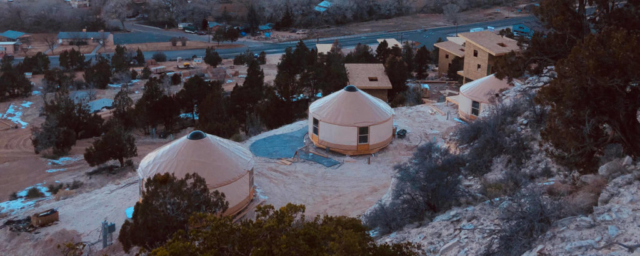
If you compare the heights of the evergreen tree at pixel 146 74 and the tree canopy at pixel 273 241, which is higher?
the tree canopy at pixel 273 241

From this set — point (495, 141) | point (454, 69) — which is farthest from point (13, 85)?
point (495, 141)

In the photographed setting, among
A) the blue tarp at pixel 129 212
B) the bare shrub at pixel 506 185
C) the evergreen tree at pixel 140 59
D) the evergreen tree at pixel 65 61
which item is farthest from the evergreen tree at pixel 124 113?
the bare shrub at pixel 506 185

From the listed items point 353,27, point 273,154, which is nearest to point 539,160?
point 273,154

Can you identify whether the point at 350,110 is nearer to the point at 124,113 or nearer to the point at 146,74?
the point at 124,113

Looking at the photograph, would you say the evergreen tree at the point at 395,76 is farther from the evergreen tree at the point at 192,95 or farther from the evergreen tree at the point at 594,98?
the evergreen tree at the point at 594,98

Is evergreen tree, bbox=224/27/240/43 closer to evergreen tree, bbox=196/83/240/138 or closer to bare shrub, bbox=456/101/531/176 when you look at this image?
evergreen tree, bbox=196/83/240/138
